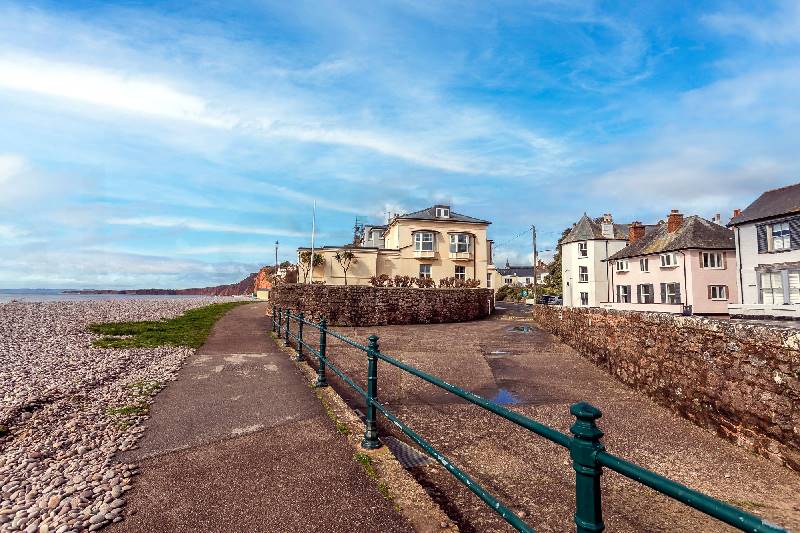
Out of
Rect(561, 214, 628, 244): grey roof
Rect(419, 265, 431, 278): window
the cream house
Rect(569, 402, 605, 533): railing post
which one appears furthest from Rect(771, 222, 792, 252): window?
Rect(569, 402, 605, 533): railing post

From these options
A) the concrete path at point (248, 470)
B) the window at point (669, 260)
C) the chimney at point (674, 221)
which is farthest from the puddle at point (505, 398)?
the chimney at point (674, 221)

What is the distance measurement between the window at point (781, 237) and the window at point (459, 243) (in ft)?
63.4

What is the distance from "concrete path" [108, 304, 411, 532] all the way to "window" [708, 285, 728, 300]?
3231cm

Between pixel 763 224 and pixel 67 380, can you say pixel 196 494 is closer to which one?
pixel 67 380

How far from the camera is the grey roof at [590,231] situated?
4019 cm

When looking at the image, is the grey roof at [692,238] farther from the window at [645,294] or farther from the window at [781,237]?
the window at [781,237]

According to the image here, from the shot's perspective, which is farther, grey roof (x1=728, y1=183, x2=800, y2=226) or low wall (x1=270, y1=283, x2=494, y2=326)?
grey roof (x1=728, y1=183, x2=800, y2=226)

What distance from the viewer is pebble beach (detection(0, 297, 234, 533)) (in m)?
3.33

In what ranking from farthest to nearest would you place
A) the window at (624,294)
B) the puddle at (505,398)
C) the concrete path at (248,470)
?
the window at (624,294)
the puddle at (505,398)
the concrete path at (248,470)

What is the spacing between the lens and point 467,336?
18047 millimetres

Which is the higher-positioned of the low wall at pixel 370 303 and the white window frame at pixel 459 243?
the white window frame at pixel 459 243

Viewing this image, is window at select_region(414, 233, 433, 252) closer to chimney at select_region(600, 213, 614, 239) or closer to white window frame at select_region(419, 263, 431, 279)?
white window frame at select_region(419, 263, 431, 279)

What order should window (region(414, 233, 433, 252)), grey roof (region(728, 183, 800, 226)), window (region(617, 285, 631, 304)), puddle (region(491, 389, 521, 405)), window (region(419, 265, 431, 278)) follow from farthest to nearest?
window (region(617, 285, 631, 304)) < window (region(419, 265, 431, 278)) < window (region(414, 233, 433, 252)) < grey roof (region(728, 183, 800, 226)) < puddle (region(491, 389, 521, 405))

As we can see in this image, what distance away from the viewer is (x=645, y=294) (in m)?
34.1
